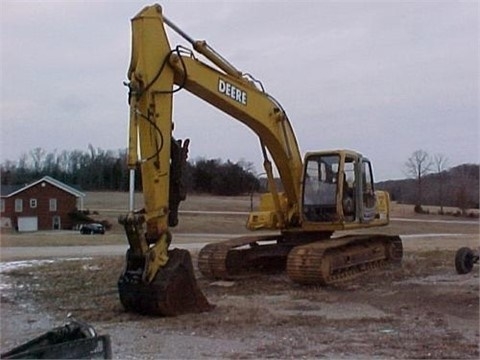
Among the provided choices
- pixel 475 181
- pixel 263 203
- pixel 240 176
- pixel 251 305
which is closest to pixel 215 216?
pixel 240 176

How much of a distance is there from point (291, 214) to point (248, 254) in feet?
3.65

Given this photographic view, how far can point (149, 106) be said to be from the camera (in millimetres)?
11422

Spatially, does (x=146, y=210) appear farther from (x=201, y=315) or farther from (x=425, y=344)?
(x=425, y=344)

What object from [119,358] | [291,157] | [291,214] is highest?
[291,157]

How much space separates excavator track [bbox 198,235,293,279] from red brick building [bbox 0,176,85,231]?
46.9 metres

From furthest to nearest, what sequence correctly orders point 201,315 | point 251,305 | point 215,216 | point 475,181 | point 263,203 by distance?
1. point 215,216
2. point 475,181
3. point 263,203
4. point 251,305
5. point 201,315

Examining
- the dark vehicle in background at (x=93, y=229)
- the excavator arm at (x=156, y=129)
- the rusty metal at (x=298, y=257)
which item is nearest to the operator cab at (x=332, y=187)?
the rusty metal at (x=298, y=257)

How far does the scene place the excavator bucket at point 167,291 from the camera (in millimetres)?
10625

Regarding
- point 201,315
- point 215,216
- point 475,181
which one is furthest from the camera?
point 215,216

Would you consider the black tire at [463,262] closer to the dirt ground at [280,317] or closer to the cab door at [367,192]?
the dirt ground at [280,317]

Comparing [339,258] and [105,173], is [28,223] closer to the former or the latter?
[105,173]

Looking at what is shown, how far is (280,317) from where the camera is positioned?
35.3 feet

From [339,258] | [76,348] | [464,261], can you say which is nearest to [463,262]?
[464,261]

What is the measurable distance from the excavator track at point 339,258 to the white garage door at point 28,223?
47.3 metres
